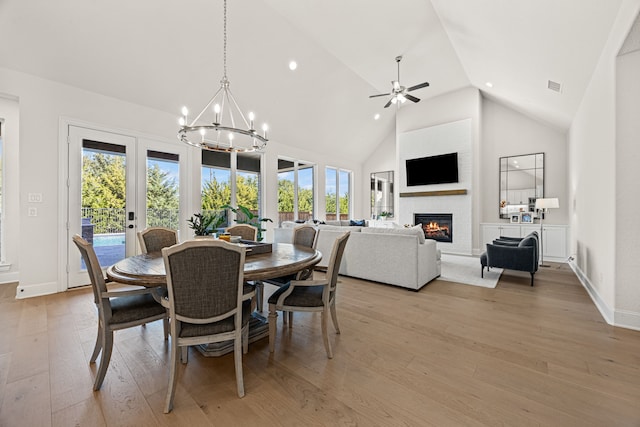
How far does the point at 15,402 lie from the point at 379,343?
2507 millimetres

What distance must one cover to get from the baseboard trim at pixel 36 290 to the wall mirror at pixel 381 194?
26.1ft

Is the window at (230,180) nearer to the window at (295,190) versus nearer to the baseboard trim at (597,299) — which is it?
the window at (295,190)

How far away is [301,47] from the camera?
15.8 ft

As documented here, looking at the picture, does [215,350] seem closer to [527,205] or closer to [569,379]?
[569,379]

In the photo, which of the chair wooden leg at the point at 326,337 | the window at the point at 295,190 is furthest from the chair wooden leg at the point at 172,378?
the window at the point at 295,190

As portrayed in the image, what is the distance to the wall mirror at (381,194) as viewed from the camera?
30.0 feet

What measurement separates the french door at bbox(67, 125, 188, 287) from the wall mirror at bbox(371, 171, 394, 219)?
21.1 feet

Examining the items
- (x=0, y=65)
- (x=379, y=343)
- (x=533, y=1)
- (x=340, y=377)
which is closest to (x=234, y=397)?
(x=340, y=377)

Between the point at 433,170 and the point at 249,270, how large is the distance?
22.0 feet

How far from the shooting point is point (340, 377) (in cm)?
184

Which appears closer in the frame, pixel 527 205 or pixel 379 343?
pixel 379 343

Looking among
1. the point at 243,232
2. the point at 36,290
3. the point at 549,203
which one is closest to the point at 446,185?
the point at 549,203

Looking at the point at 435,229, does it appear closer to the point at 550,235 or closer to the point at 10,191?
the point at 550,235

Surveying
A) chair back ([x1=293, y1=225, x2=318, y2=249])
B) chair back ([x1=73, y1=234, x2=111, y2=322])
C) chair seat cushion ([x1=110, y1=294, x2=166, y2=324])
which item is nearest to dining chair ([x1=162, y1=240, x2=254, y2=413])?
chair seat cushion ([x1=110, y1=294, x2=166, y2=324])
